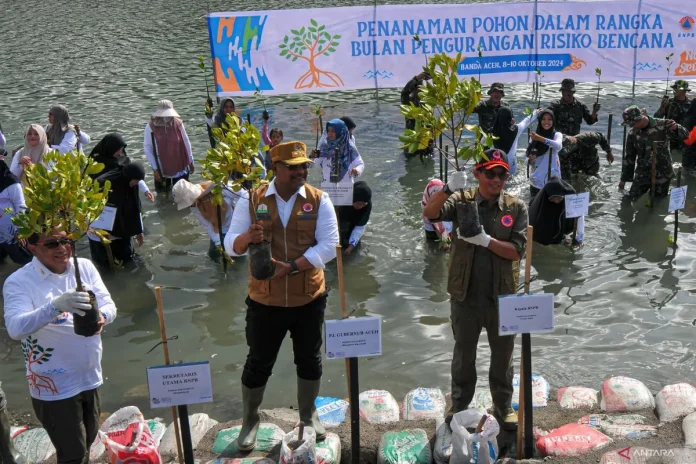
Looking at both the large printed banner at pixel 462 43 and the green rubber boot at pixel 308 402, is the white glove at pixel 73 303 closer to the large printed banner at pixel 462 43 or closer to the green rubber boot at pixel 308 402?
the green rubber boot at pixel 308 402

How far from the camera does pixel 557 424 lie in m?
5.23

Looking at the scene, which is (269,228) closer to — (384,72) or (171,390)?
(171,390)

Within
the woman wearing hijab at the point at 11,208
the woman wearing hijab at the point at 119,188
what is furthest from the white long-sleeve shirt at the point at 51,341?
the woman wearing hijab at the point at 119,188

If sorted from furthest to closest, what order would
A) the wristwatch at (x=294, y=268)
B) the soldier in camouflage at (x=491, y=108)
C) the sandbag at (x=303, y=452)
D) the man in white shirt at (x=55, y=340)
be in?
1. the soldier in camouflage at (x=491, y=108)
2. the wristwatch at (x=294, y=268)
3. the sandbag at (x=303, y=452)
4. the man in white shirt at (x=55, y=340)

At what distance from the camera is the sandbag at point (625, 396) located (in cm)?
539

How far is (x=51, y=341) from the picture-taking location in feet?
13.8

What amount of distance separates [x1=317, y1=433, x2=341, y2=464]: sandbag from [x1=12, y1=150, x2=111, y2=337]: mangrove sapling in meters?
1.63

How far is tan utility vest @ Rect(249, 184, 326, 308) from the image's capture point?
15.2 ft

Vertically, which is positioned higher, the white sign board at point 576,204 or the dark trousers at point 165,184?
the white sign board at point 576,204

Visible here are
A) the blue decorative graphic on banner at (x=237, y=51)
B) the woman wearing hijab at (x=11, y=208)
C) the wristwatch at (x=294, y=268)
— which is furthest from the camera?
the blue decorative graphic on banner at (x=237, y=51)

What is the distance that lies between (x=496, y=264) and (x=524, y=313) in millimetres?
421

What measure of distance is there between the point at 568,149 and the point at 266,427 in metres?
6.94

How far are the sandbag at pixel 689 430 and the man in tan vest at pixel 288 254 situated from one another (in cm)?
242

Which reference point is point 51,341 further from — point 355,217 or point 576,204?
point 576,204
